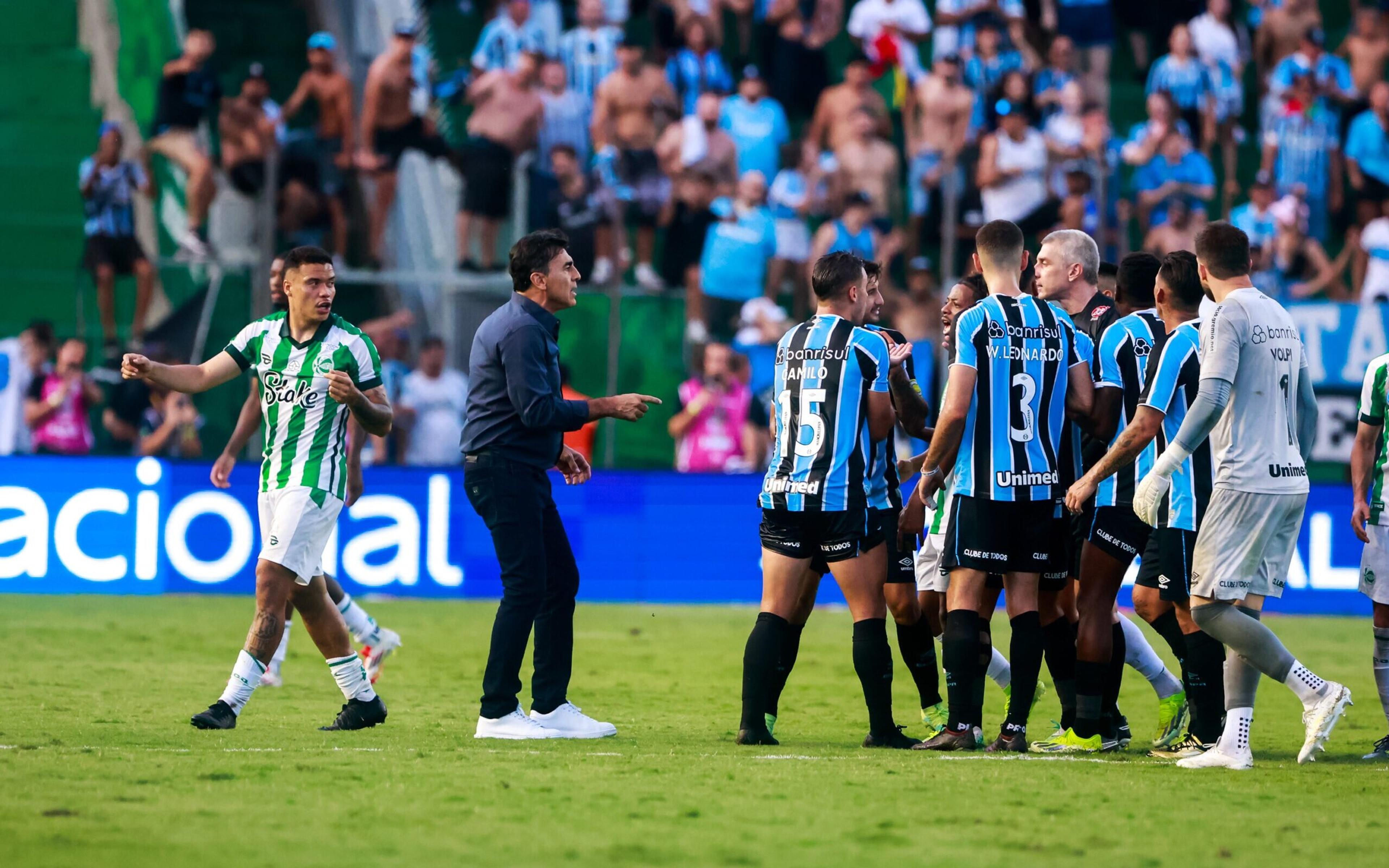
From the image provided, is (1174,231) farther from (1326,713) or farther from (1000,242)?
(1326,713)

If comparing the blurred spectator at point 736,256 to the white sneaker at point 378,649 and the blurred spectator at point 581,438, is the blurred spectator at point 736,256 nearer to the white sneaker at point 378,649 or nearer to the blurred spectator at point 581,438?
the blurred spectator at point 581,438

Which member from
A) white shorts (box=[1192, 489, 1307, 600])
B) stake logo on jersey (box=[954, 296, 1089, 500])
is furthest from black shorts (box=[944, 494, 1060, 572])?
white shorts (box=[1192, 489, 1307, 600])

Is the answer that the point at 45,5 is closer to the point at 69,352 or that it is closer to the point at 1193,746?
the point at 69,352

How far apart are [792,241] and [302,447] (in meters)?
10.5

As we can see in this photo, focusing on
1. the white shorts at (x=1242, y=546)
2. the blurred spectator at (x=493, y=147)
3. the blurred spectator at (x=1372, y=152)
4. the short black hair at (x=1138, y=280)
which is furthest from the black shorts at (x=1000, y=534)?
the blurred spectator at (x=1372, y=152)

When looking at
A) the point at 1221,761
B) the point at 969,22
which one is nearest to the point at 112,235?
the point at 969,22

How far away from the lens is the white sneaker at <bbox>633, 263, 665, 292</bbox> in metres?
17.6

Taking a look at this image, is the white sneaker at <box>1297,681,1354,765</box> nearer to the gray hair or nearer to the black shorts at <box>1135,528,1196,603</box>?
the black shorts at <box>1135,528,1196,603</box>

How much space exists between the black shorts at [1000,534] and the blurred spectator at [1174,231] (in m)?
10.7

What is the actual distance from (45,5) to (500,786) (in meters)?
15.4

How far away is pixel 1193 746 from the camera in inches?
302

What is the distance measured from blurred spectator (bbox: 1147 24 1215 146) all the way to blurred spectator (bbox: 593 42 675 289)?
5470 mm

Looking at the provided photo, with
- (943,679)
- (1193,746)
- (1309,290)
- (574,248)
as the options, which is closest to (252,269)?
(574,248)

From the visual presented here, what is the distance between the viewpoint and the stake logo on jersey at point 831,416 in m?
7.69
